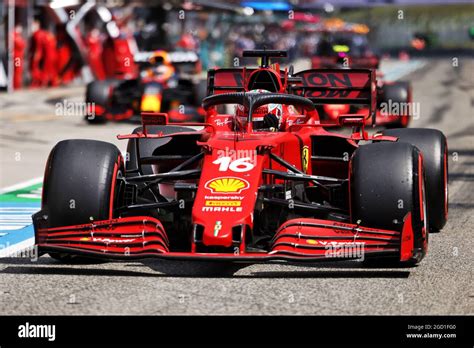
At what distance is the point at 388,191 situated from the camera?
809 centimetres

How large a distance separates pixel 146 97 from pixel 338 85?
34.8 ft

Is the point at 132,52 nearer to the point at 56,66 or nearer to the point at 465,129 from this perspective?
the point at 56,66

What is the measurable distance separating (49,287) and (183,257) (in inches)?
35.2

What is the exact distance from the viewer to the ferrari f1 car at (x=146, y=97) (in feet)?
72.2

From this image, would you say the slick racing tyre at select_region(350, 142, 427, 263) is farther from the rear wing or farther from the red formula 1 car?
the rear wing

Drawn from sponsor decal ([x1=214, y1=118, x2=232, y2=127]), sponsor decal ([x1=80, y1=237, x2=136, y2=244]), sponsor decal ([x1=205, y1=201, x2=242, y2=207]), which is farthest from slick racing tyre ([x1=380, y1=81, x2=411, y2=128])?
sponsor decal ([x1=80, y1=237, x2=136, y2=244])

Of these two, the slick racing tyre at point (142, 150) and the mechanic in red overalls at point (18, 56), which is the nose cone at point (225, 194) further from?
the mechanic in red overalls at point (18, 56)

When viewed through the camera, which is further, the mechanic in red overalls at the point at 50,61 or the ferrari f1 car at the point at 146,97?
the mechanic in red overalls at the point at 50,61

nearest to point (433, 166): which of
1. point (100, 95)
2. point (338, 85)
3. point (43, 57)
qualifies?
point (338, 85)

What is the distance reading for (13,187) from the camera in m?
13.9

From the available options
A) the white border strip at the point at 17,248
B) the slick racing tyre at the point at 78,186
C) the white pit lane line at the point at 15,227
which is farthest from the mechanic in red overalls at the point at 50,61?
the slick racing tyre at the point at 78,186

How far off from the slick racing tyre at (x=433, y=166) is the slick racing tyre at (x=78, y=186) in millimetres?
2703

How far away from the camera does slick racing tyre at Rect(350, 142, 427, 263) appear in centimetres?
805
